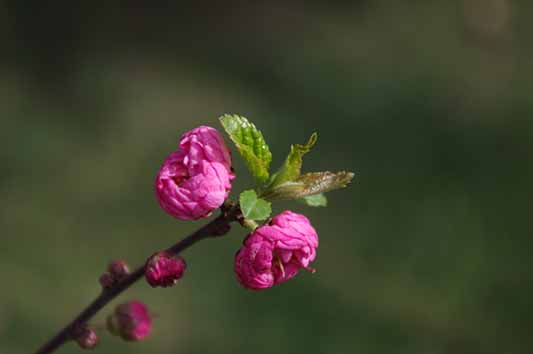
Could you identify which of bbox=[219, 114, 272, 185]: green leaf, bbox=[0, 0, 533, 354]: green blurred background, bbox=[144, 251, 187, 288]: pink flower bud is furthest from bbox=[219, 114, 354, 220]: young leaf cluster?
bbox=[0, 0, 533, 354]: green blurred background

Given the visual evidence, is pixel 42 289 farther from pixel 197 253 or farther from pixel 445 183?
pixel 445 183

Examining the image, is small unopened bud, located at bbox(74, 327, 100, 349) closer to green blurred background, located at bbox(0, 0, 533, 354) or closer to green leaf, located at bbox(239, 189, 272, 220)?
green leaf, located at bbox(239, 189, 272, 220)

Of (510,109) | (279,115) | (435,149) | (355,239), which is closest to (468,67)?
(510,109)

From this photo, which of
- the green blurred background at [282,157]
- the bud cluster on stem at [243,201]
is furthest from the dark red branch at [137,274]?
the green blurred background at [282,157]

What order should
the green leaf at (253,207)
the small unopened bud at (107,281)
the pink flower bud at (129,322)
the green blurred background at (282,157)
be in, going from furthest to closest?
the green blurred background at (282,157)
the pink flower bud at (129,322)
the small unopened bud at (107,281)
the green leaf at (253,207)

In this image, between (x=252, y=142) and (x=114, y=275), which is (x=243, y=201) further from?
(x=114, y=275)

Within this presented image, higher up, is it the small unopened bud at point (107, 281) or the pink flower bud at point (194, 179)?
the pink flower bud at point (194, 179)

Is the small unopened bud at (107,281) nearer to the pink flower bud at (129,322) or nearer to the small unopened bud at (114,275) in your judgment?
the small unopened bud at (114,275)

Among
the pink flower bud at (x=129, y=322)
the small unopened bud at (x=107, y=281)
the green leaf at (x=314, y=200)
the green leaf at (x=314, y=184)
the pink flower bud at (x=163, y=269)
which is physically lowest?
the pink flower bud at (x=129, y=322)

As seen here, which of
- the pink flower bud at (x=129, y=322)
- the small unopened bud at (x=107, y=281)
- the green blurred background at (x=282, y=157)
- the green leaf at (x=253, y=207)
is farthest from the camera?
the green blurred background at (x=282, y=157)
